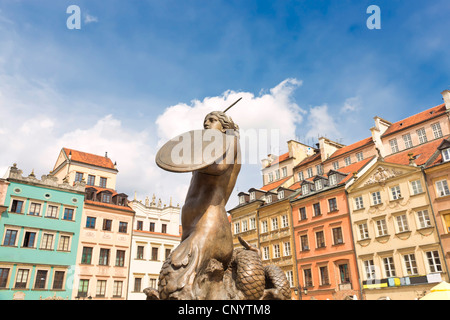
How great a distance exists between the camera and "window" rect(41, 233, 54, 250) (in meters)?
31.8

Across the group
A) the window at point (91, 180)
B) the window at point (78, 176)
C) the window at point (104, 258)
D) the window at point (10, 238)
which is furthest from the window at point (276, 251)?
the window at point (10, 238)

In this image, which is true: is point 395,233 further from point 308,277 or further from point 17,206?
point 17,206

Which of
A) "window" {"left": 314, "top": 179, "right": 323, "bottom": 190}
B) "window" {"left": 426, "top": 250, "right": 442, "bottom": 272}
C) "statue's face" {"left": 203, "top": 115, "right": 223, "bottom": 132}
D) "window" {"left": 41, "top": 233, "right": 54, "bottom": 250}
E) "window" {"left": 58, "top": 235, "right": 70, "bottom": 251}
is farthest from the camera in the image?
"window" {"left": 314, "top": 179, "right": 323, "bottom": 190}

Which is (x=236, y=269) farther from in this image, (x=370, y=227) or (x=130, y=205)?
(x=130, y=205)

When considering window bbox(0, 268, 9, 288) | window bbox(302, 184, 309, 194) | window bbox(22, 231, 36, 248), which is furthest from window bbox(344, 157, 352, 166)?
window bbox(0, 268, 9, 288)

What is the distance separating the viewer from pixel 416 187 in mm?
28109

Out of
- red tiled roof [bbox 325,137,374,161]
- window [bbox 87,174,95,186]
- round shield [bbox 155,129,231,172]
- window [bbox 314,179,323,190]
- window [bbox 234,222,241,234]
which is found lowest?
round shield [bbox 155,129,231,172]

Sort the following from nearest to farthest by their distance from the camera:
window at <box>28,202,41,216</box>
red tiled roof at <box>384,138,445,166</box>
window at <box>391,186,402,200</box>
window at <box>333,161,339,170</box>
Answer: window at <box>391,186,402,200</box> < red tiled roof at <box>384,138,445,166</box> < window at <box>28,202,41,216</box> < window at <box>333,161,339,170</box>

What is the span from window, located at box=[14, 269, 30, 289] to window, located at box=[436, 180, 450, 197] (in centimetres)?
3460

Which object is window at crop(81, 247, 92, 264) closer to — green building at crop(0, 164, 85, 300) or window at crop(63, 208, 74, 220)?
green building at crop(0, 164, 85, 300)

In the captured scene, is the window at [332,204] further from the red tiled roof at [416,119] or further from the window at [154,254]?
the window at [154,254]

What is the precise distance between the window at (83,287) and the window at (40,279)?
10.1 ft

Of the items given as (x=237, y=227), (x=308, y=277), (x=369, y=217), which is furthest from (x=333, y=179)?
(x=237, y=227)

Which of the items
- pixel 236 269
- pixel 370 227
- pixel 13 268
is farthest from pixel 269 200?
pixel 236 269
